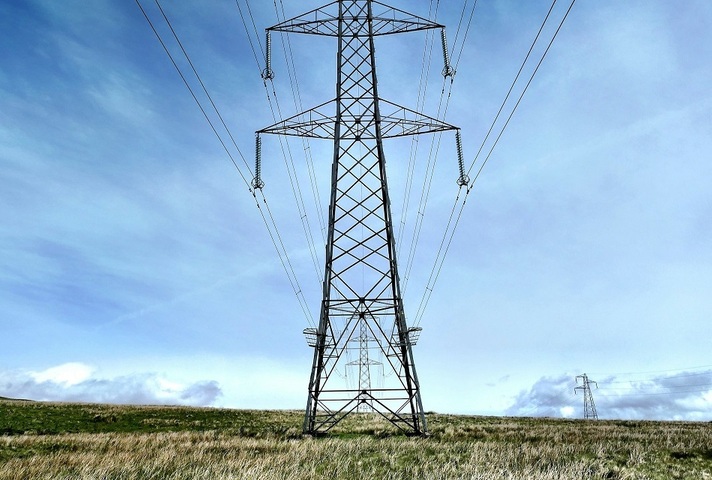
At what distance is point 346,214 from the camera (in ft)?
72.8

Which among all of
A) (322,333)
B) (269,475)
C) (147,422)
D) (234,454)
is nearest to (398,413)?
(322,333)

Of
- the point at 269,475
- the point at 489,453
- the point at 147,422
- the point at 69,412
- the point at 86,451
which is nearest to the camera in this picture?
the point at 269,475

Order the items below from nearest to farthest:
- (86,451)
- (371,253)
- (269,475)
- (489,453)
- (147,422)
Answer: (269,475) → (489,453) → (86,451) → (371,253) → (147,422)

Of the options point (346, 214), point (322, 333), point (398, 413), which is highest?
point (346, 214)

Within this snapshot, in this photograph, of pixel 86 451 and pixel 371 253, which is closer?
pixel 86 451

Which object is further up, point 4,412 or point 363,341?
point 363,341

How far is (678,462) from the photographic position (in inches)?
595

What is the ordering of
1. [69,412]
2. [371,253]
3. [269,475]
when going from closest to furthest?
[269,475] → [371,253] → [69,412]

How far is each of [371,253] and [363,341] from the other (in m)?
18.5

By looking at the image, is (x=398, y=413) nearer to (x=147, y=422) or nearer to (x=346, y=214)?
(x=346, y=214)

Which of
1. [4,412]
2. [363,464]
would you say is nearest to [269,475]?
[363,464]

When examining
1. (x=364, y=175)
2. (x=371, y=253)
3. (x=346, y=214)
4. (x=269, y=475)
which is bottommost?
(x=269, y=475)

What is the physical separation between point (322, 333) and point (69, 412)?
31202mm

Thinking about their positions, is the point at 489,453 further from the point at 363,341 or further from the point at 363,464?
the point at 363,341
